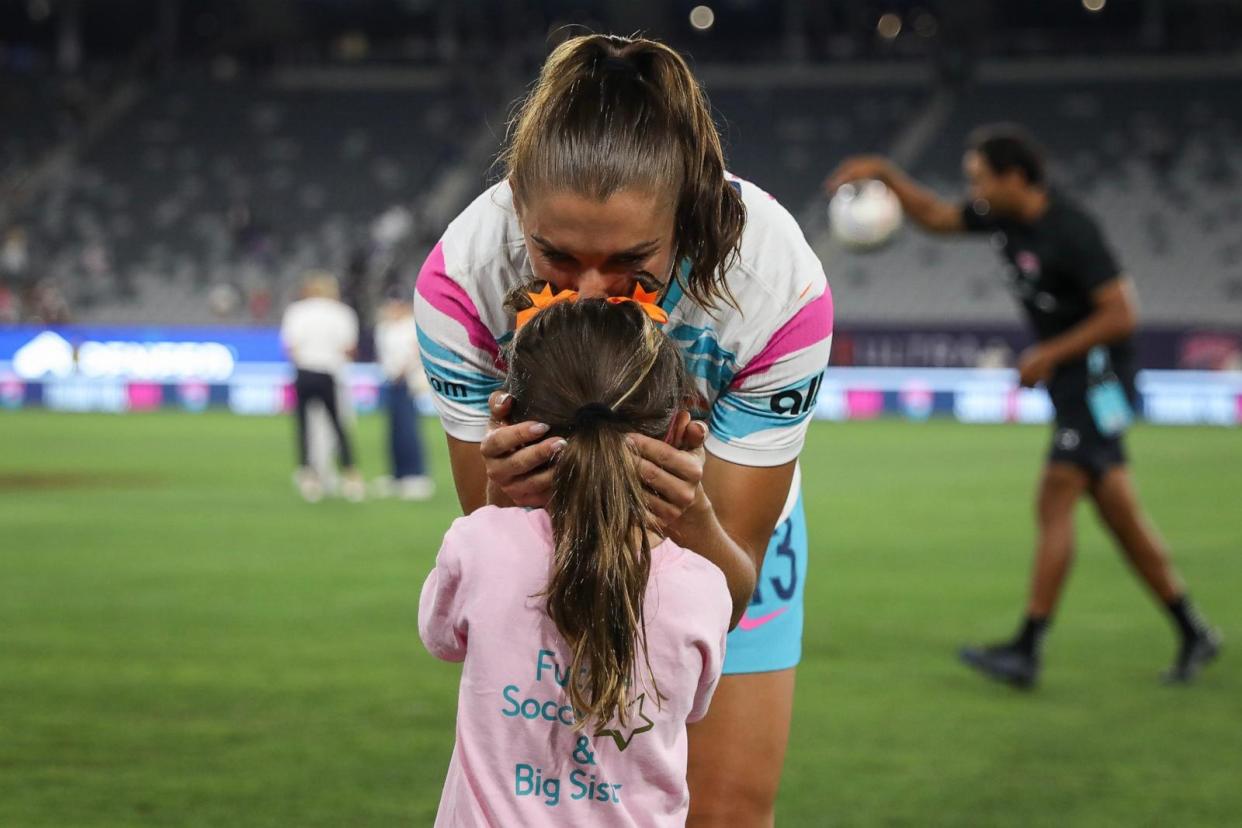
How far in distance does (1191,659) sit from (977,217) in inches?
86.9

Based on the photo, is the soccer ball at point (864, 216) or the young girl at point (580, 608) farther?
the soccer ball at point (864, 216)

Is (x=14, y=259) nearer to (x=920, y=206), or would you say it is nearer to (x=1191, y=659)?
(x=920, y=206)

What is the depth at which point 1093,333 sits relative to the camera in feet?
23.4

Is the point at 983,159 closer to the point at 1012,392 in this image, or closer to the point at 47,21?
the point at 1012,392

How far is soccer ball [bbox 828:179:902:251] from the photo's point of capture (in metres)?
14.6

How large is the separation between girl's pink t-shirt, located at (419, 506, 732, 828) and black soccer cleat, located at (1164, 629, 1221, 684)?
5.16 meters

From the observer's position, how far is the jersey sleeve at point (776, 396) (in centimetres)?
321

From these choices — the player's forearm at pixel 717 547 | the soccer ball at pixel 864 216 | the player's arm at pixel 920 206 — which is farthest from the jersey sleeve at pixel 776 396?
the soccer ball at pixel 864 216

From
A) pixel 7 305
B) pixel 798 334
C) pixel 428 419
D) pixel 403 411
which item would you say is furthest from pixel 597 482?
pixel 7 305

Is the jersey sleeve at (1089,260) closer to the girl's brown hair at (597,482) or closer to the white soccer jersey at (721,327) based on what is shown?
the white soccer jersey at (721,327)

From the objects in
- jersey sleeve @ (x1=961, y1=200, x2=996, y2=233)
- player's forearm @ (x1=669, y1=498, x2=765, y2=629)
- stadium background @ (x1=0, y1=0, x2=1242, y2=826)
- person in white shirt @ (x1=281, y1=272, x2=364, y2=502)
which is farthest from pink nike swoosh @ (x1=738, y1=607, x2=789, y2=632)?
person in white shirt @ (x1=281, y1=272, x2=364, y2=502)

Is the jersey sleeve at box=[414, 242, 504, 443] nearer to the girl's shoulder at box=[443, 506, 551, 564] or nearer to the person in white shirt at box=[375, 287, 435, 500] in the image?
the girl's shoulder at box=[443, 506, 551, 564]

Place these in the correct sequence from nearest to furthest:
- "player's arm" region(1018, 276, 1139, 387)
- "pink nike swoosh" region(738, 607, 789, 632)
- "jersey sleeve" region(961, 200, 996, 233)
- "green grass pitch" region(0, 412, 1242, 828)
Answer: "pink nike swoosh" region(738, 607, 789, 632) → "green grass pitch" region(0, 412, 1242, 828) → "player's arm" region(1018, 276, 1139, 387) → "jersey sleeve" region(961, 200, 996, 233)

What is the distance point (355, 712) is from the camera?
259 inches
